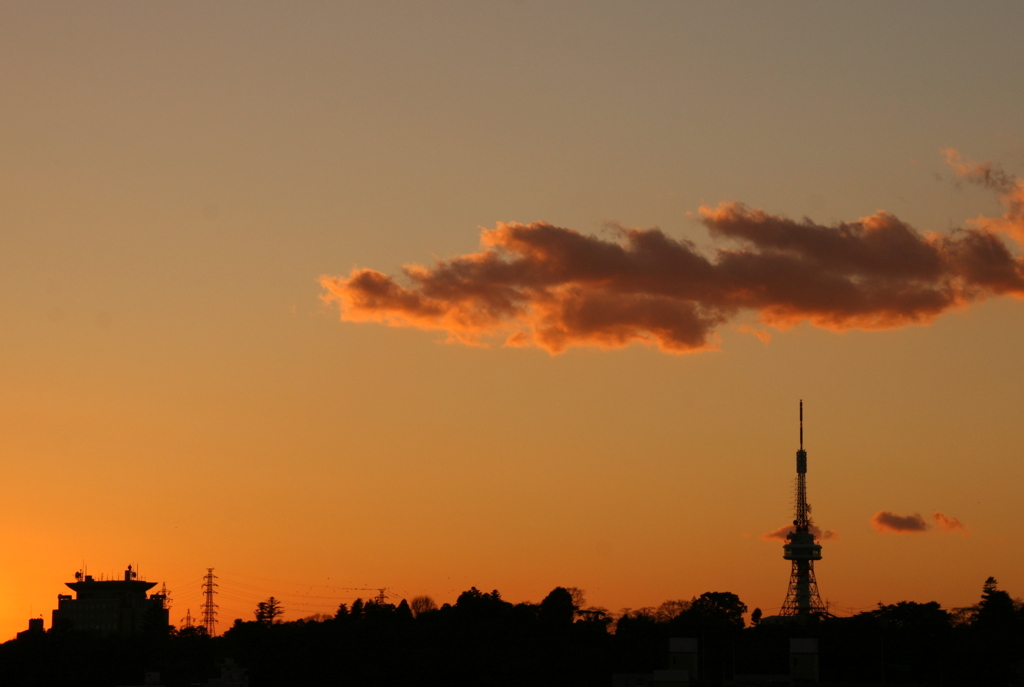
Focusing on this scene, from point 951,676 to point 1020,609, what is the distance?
4590 centimetres

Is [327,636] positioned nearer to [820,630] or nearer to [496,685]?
[496,685]

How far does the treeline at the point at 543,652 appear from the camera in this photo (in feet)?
526

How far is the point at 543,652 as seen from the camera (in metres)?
166


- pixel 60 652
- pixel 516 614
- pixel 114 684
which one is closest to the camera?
pixel 114 684

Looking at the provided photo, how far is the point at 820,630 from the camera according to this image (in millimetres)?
183875

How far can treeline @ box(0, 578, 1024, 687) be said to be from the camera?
16038 cm

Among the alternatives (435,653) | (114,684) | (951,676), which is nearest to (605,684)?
(435,653)

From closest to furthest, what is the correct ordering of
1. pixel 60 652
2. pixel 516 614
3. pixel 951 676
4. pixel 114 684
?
pixel 951 676
pixel 114 684
pixel 60 652
pixel 516 614

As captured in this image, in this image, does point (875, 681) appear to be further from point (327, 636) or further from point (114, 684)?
point (114, 684)

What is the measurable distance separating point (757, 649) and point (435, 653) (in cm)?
3800

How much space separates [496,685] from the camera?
160125 millimetres

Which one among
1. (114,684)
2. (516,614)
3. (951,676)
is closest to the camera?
(951,676)

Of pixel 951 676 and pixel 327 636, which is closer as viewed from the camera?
pixel 951 676

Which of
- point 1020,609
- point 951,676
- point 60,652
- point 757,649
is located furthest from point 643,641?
point 60,652
